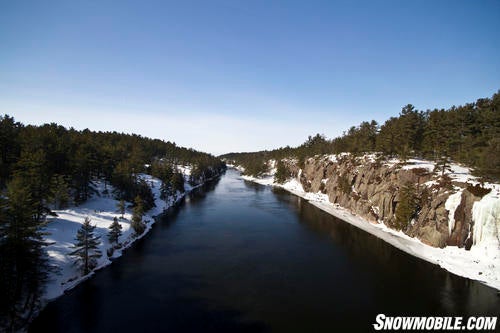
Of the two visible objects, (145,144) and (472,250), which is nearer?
(472,250)

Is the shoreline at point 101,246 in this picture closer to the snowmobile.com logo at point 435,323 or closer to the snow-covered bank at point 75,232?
the snow-covered bank at point 75,232

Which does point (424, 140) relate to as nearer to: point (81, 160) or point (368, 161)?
point (368, 161)

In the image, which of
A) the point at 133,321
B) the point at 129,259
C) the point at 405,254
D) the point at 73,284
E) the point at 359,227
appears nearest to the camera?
the point at 133,321

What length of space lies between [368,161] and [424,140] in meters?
15.3

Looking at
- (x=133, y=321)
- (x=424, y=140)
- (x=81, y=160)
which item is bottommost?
(x=133, y=321)

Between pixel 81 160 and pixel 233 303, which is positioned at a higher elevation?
pixel 81 160

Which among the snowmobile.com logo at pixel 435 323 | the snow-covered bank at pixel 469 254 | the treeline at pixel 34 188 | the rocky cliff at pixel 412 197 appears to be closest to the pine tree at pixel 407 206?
the rocky cliff at pixel 412 197

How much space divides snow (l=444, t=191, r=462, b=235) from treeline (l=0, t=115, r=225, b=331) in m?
56.6

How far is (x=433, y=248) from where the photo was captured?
138 ft

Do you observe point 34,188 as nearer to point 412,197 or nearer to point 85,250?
point 85,250

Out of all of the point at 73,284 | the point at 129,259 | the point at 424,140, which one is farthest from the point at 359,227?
the point at 73,284

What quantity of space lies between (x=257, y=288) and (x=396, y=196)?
41.6 metres

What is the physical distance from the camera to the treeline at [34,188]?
21420 mm

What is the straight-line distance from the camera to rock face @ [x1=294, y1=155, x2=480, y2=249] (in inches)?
1593
